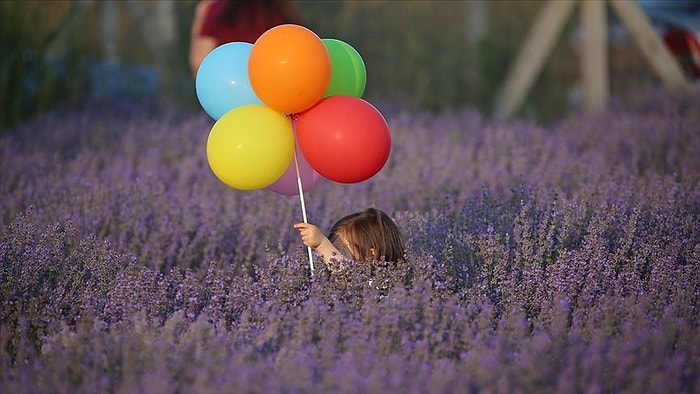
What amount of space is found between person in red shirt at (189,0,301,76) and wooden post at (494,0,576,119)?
102 inches

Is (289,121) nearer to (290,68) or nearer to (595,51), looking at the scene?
(290,68)

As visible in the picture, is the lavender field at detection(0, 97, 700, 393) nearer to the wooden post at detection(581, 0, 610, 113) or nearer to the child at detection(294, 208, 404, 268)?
the child at detection(294, 208, 404, 268)

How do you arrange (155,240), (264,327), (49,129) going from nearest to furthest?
(264,327) → (155,240) → (49,129)

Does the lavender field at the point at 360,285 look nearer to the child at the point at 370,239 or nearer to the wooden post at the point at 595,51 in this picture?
the child at the point at 370,239

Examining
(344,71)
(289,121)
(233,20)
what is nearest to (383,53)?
(233,20)

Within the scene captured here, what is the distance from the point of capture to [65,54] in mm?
7859

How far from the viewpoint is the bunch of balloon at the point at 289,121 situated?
338cm

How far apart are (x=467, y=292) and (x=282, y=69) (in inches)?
38.0

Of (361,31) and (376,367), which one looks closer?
(376,367)

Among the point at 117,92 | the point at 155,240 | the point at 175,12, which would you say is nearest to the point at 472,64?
the point at 175,12

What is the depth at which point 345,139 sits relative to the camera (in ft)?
11.1

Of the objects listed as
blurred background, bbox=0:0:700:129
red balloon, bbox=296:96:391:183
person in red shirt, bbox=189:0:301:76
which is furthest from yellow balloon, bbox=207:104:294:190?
blurred background, bbox=0:0:700:129

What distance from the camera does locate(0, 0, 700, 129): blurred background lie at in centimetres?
807

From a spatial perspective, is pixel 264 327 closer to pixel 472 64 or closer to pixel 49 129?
pixel 49 129
